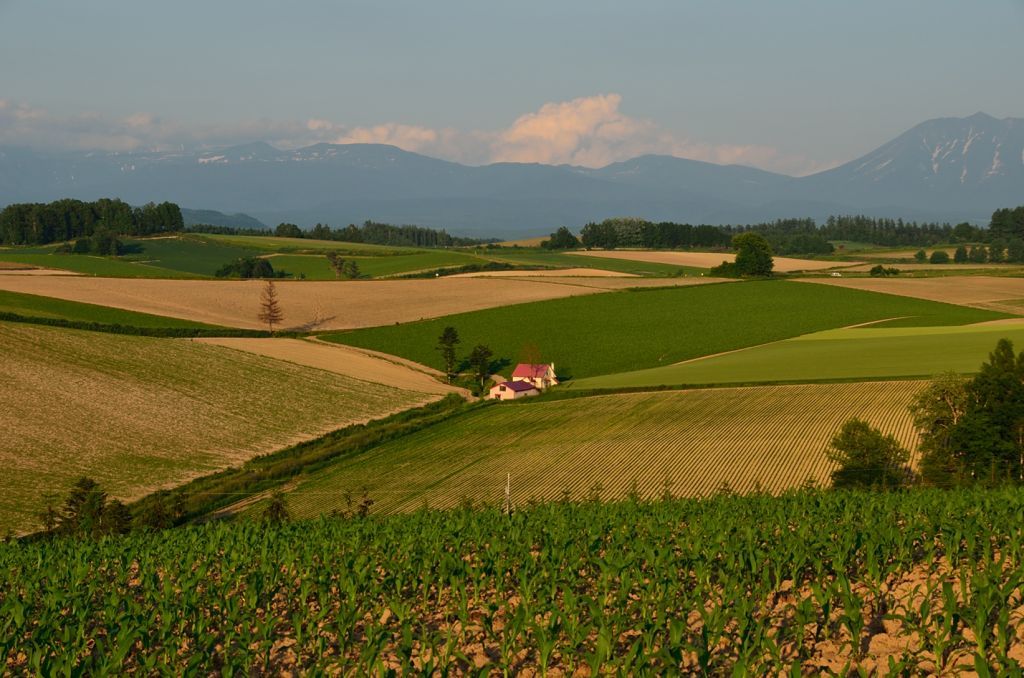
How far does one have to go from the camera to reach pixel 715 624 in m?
12.0

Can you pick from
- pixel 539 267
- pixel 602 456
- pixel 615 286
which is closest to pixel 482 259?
pixel 539 267

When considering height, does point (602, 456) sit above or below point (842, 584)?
below

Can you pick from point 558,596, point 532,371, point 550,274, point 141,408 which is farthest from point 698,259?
point 558,596

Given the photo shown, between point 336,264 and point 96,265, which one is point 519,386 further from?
point 96,265

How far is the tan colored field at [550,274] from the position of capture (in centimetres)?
12900

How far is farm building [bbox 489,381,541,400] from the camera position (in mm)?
65062

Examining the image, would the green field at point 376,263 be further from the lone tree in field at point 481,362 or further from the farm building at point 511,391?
the farm building at point 511,391

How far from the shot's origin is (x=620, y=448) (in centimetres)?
4612

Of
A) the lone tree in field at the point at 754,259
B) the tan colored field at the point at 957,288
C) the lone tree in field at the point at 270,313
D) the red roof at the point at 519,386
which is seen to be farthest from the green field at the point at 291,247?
the red roof at the point at 519,386

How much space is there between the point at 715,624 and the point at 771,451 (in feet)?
108

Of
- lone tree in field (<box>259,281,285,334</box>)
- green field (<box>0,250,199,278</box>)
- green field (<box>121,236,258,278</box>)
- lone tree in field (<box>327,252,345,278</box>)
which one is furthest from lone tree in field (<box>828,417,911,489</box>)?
green field (<box>121,236,258,278</box>)

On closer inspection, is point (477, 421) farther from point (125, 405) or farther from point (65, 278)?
point (65, 278)

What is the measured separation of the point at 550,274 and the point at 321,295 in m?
35.9

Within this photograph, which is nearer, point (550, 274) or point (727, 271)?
point (727, 271)
